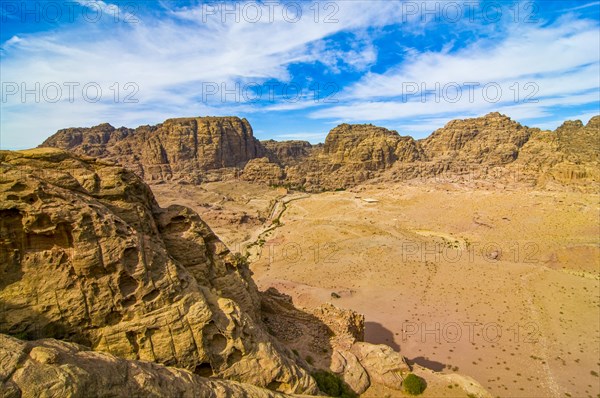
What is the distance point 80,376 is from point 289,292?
32643 mm

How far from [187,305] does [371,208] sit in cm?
7354

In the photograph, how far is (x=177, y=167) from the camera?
144 m

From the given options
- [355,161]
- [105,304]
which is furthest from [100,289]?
[355,161]

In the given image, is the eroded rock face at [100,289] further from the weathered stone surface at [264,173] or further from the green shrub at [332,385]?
the weathered stone surface at [264,173]

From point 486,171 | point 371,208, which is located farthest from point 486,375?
point 486,171

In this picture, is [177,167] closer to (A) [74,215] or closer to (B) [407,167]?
(B) [407,167]

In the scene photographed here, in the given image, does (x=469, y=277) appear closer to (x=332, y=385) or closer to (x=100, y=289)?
(x=332, y=385)

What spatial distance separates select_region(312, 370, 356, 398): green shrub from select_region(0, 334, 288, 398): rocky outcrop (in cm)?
746

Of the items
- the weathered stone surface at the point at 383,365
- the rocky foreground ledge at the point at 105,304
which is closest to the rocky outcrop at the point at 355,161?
the weathered stone surface at the point at 383,365

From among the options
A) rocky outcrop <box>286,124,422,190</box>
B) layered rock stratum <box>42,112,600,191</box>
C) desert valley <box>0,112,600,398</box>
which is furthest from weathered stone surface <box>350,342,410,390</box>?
rocky outcrop <box>286,124,422,190</box>

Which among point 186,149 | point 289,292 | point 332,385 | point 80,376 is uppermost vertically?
A: point 186,149

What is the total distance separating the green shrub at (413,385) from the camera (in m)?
18.5

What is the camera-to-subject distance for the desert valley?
37.6 feet

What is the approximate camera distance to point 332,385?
17.3m
